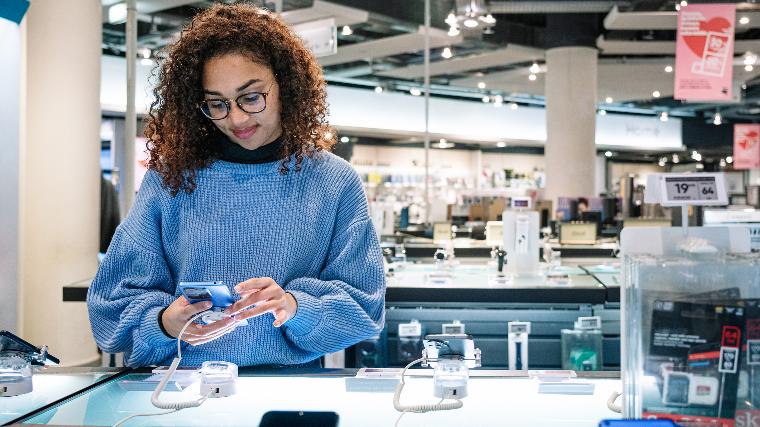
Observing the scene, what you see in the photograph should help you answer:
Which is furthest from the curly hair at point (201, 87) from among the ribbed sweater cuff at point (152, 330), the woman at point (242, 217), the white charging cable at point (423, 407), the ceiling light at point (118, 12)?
the ceiling light at point (118, 12)

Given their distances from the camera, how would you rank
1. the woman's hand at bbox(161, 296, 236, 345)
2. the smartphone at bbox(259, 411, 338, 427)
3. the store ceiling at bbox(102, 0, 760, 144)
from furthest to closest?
the store ceiling at bbox(102, 0, 760, 144) < the woman's hand at bbox(161, 296, 236, 345) < the smartphone at bbox(259, 411, 338, 427)

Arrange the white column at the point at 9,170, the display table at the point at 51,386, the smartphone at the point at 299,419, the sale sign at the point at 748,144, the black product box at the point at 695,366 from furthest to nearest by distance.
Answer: the sale sign at the point at 748,144 < the white column at the point at 9,170 < the display table at the point at 51,386 < the smartphone at the point at 299,419 < the black product box at the point at 695,366

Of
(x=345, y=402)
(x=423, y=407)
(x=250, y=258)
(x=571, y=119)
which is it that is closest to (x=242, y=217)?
(x=250, y=258)

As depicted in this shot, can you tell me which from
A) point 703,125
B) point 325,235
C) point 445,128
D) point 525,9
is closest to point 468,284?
point 325,235

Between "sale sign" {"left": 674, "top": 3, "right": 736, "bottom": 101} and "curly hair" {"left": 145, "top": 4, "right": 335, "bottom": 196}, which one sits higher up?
"sale sign" {"left": 674, "top": 3, "right": 736, "bottom": 101}

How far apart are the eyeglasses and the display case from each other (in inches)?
36.2

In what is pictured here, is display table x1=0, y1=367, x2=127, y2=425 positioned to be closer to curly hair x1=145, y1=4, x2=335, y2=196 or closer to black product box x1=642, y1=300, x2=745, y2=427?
curly hair x1=145, y1=4, x2=335, y2=196

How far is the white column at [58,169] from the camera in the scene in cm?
498

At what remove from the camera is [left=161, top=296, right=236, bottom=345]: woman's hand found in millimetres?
1487

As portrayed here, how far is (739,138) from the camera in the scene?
17141 mm

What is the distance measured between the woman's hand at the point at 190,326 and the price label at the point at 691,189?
98 centimetres

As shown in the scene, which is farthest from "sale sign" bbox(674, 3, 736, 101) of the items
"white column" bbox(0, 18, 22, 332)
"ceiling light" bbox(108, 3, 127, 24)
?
"white column" bbox(0, 18, 22, 332)

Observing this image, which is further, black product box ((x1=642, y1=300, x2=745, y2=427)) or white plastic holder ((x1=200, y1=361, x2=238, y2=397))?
Result: white plastic holder ((x1=200, y1=361, x2=238, y2=397))

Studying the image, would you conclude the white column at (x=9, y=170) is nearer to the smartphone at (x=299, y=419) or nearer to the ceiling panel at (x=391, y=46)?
the smartphone at (x=299, y=419)
